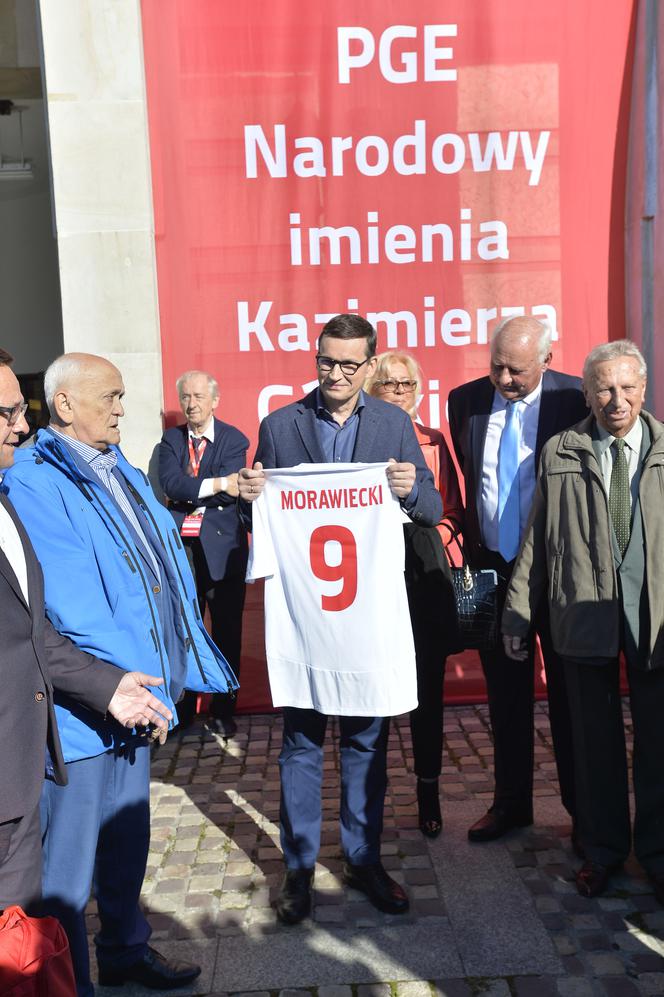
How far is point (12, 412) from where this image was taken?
2.43 m

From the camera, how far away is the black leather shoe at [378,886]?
3.52 metres

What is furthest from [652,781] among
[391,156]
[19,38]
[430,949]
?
[19,38]

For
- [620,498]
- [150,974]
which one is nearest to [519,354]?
[620,498]

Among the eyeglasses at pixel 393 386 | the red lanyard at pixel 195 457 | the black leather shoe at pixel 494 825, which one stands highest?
the eyeglasses at pixel 393 386

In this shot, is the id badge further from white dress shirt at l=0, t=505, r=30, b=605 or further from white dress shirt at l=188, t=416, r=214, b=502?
white dress shirt at l=0, t=505, r=30, b=605

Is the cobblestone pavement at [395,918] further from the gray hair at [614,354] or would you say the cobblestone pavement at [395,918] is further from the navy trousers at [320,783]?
the gray hair at [614,354]

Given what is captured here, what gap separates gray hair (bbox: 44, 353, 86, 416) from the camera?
2809 millimetres

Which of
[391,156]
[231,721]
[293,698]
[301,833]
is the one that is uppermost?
[391,156]

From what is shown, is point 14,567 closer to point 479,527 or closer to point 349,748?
point 349,748

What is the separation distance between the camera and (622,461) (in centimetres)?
357

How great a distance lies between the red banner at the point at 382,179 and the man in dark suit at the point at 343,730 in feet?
8.14

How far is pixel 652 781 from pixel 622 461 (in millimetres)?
1328

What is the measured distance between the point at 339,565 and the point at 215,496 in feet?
7.47

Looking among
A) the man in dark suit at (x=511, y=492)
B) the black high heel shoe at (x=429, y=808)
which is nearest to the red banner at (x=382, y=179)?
the man in dark suit at (x=511, y=492)
